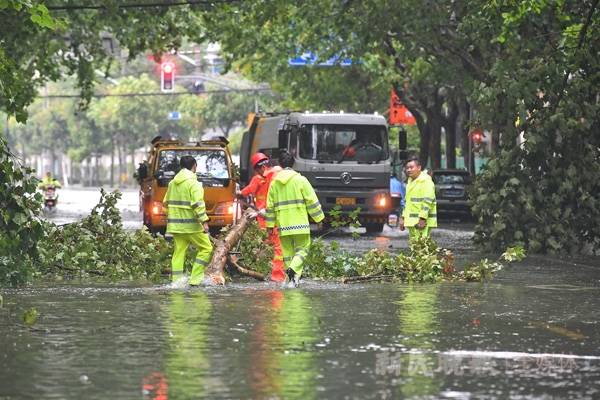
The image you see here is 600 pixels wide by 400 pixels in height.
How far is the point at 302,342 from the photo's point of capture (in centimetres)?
1201

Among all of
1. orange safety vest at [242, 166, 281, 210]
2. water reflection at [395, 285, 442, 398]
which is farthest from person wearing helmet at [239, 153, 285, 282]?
water reflection at [395, 285, 442, 398]

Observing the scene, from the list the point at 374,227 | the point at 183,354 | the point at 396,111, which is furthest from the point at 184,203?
the point at 396,111

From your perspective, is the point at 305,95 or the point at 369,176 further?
the point at 305,95

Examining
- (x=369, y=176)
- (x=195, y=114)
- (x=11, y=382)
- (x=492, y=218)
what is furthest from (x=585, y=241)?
(x=195, y=114)

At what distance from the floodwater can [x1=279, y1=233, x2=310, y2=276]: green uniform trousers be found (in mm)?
376

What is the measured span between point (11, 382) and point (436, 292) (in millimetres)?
8346

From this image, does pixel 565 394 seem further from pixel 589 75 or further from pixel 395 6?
pixel 395 6

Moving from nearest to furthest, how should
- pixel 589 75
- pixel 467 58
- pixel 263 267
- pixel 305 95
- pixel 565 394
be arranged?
1. pixel 565 394
2. pixel 263 267
3. pixel 589 75
4. pixel 467 58
5. pixel 305 95

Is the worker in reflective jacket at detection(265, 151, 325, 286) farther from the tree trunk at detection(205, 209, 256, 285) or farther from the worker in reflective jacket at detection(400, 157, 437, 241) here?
the worker in reflective jacket at detection(400, 157, 437, 241)

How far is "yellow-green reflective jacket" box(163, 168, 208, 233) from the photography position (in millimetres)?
18094

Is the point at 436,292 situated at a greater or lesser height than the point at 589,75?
lesser

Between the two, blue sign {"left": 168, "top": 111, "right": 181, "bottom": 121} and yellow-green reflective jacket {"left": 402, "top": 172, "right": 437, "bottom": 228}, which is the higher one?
blue sign {"left": 168, "top": 111, "right": 181, "bottom": 121}

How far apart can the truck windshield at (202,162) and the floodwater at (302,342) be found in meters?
12.9

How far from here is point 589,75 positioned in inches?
1045
